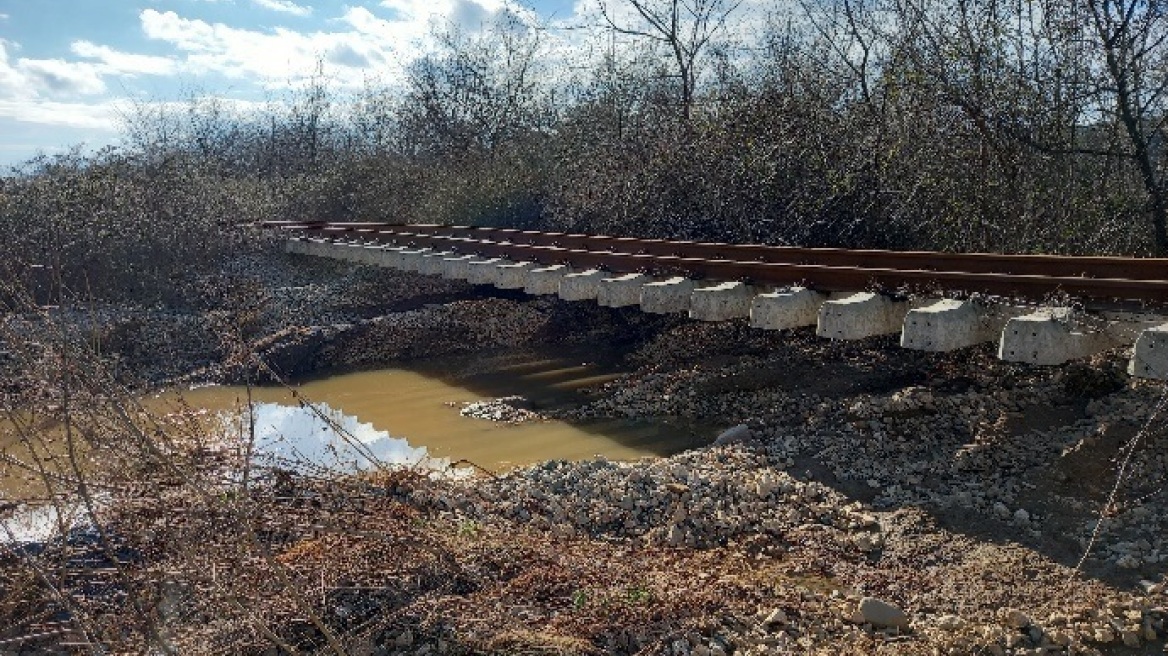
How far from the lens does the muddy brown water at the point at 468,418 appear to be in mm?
8102

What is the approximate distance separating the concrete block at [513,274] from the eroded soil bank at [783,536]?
95.8 inches

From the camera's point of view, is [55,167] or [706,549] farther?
[55,167]

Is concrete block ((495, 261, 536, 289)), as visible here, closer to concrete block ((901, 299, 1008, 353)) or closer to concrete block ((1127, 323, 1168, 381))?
concrete block ((901, 299, 1008, 353))

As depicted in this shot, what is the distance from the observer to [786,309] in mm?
7023

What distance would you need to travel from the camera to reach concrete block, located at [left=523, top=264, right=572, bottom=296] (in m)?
9.70

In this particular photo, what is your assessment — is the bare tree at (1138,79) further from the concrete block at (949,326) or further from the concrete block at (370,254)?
the concrete block at (370,254)

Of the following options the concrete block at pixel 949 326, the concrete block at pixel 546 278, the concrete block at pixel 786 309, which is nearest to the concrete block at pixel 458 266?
the concrete block at pixel 546 278

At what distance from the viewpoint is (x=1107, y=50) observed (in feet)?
28.1

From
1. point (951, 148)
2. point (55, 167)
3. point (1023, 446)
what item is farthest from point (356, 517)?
point (55, 167)

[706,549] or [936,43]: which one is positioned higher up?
[936,43]

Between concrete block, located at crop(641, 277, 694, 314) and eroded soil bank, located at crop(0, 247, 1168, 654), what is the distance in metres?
1.13

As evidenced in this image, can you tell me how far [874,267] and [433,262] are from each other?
239 inches

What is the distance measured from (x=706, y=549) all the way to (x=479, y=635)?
183 centimetres

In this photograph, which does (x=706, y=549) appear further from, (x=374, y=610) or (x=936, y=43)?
(x=936, y=43)
